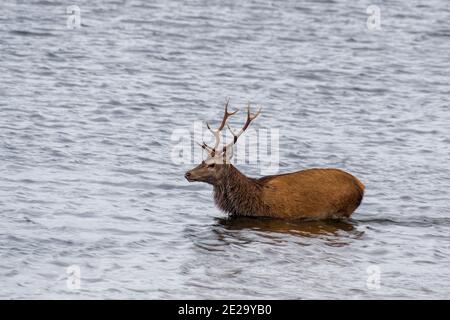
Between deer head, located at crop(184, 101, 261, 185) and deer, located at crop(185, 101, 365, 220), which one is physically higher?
deer head, located at crop(184, 101, 261, 185)

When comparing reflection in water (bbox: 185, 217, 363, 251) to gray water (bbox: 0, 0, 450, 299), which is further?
reflection in water (bbox: 185, 217, 363, 251)

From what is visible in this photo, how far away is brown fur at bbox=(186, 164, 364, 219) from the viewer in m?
15.0

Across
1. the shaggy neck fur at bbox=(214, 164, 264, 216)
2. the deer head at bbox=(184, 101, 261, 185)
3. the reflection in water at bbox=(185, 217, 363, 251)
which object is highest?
the deer head at bbox=(184, 101, 261, 185)

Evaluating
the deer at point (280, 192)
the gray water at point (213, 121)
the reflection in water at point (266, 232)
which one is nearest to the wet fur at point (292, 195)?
the deer at point (280, 192)

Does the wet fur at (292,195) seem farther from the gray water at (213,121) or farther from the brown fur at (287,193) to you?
the gray water at (213,121)

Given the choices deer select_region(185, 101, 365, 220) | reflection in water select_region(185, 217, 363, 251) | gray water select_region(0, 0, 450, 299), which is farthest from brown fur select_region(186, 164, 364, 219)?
gray water select_region(0, 0, 450, 299)

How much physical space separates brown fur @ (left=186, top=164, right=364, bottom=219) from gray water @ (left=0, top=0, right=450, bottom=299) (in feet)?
0.77

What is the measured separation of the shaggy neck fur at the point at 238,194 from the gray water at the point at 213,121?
220 mm

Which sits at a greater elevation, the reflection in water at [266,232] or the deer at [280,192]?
the deer at [280,192]

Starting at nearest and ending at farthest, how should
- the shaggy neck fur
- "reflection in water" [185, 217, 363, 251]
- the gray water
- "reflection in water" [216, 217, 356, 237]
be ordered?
the gray water, "reflection in water" [185, 217, 363, 251], "reflection in water" [216, 217, 356, 237], the shaggy neck fur

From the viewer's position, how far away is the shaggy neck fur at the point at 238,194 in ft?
49.8

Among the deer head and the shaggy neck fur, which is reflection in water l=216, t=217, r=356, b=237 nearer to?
the shaggy neck fur
